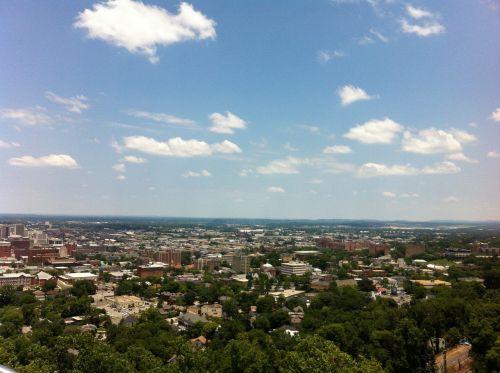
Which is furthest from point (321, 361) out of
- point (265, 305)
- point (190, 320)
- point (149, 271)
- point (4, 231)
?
point (4, 231)

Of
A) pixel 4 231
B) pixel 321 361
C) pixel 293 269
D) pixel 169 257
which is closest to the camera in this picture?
pixel 321 361

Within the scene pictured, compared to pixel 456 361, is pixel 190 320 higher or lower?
lower

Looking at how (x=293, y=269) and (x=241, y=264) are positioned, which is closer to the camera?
(x=293, y=269)

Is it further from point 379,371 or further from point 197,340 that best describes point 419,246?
point 379,371

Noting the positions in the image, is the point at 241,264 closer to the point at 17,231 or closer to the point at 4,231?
the point at 17,231

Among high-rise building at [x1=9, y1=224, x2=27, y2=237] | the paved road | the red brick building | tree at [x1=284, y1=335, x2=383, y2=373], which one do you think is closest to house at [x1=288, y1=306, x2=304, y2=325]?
the paved road

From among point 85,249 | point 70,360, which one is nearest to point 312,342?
point 70,360

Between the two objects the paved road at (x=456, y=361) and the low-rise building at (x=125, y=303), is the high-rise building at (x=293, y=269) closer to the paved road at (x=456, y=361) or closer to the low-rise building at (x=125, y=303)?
the low-rise building at (x=125, y=303)

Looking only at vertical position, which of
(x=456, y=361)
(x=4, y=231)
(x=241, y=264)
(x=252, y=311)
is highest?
(x=4, y=231)

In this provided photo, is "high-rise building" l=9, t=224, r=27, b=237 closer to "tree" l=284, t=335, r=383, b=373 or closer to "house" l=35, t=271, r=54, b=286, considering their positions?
"house" l=35, t=271, r=54, b=286

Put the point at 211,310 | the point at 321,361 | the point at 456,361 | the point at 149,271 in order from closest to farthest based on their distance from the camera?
the point at 321,361 < the point at 456,361 < the point at 211,310 < the point at 149,271

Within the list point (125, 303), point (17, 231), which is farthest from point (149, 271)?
point (17, 231)
